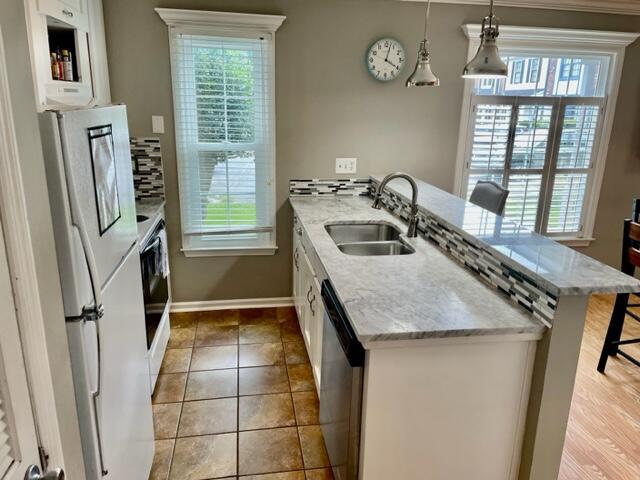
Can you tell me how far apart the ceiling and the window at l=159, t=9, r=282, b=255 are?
5.56ft

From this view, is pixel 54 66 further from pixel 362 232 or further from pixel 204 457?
pixel 204 457

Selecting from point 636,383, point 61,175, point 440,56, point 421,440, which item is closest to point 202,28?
point 440,56

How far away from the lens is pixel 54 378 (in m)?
1.01

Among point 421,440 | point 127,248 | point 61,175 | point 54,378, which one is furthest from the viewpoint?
point 127,248

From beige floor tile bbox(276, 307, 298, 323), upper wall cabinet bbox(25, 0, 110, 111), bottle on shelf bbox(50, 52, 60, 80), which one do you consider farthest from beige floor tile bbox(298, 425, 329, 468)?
bottle on shelf bbox(50, 52, 60, 80)

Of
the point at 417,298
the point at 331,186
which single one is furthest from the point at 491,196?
the point at 417,298

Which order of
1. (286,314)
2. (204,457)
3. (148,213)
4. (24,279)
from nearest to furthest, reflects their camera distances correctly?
(24,279)
(204,457)
(148,213)
(286,314)

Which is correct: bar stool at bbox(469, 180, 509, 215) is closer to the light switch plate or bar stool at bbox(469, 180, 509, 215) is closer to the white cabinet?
the white cabinet

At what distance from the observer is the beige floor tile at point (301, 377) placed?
106 inches

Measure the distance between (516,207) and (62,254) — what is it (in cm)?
368

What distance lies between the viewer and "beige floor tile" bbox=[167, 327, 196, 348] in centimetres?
315

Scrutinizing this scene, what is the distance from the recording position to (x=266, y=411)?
249 centimetres

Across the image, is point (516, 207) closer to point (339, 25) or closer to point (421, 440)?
point (339, 25)

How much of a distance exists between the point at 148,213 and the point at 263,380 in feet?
4.16
